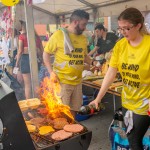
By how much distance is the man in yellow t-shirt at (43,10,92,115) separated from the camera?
3.39m

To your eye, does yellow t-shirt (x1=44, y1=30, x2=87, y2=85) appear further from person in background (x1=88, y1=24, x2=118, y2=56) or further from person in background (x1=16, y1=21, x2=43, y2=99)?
person in background (x1=88, y1=24, x2=118, y2=56)

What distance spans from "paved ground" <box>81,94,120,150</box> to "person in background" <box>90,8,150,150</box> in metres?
1.37

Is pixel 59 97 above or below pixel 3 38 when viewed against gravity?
below

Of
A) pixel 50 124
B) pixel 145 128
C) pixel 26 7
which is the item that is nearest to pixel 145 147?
pixel 145 128

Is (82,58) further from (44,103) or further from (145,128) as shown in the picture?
(145,128)

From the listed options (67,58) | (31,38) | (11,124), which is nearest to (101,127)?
(67,58)

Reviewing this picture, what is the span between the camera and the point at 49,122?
2.65 metres

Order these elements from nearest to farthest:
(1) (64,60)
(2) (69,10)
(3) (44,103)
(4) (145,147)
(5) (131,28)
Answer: (5) (131,28)
(4) (145,147)
(3) (44,103)
(1) (64,60)
(2) (69,10)

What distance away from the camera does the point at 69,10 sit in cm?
773

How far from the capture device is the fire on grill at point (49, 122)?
89.4 inches

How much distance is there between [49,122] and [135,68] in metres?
1.18

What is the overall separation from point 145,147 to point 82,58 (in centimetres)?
160

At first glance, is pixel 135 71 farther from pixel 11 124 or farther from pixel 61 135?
pixel 11 124

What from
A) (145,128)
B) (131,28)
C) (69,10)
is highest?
(69,10)
